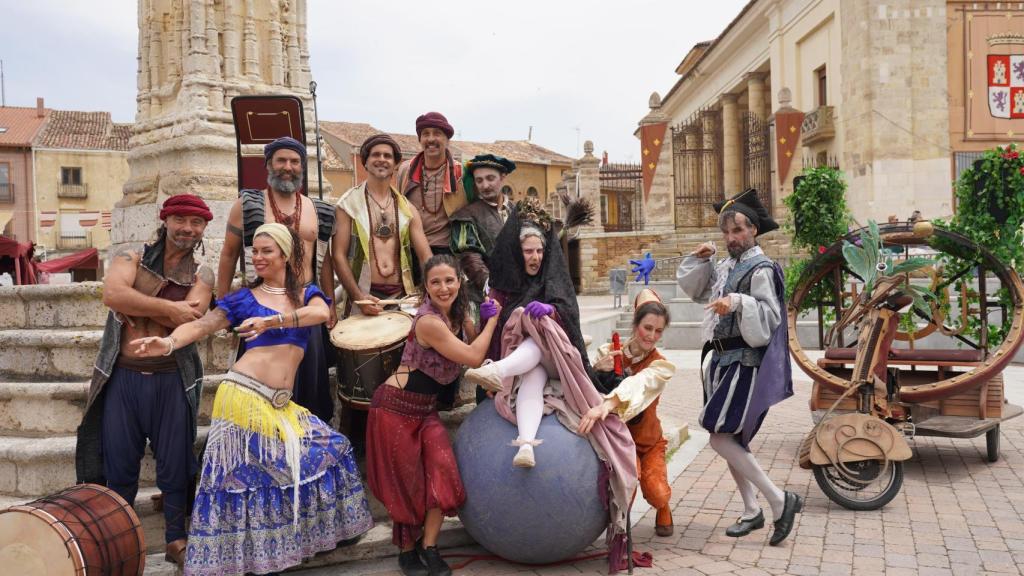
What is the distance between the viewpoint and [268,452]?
417 centimetres

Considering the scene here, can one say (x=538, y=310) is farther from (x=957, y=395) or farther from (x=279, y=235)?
(x=957, y=395)

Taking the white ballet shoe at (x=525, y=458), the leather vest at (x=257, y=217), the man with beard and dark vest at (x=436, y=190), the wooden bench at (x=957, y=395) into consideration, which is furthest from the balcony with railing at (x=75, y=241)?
the white ballet shoe at (x=525, y=458)

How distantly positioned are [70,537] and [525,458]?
79.5 inches

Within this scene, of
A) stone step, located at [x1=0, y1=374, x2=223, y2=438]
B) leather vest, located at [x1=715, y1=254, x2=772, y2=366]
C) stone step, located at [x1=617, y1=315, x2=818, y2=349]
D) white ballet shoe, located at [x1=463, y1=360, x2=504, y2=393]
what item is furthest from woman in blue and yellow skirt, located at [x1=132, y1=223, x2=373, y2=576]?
stone step, located at [x1=617, y1=315, x2=818, y2=349]

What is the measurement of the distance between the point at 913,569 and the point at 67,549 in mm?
4075

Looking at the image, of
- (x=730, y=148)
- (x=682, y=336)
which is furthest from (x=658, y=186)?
(x=682, y=336)

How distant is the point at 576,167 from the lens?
30938mm

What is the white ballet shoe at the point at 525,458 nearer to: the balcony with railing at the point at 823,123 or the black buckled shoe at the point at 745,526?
the black buckled shoe at the point at 745,526

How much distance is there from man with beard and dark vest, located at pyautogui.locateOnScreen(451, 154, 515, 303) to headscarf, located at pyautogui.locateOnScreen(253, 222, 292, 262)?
1448mm

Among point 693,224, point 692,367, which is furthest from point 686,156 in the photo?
point 692,367

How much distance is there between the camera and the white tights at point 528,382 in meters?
4.36

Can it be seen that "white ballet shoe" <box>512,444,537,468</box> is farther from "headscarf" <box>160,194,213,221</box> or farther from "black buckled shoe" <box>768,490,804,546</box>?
"headscarf" <box>160,194,213,221</box>

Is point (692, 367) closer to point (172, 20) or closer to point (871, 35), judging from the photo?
point (172, 20)

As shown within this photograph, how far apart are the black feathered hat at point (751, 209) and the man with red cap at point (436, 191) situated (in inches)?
68.2
